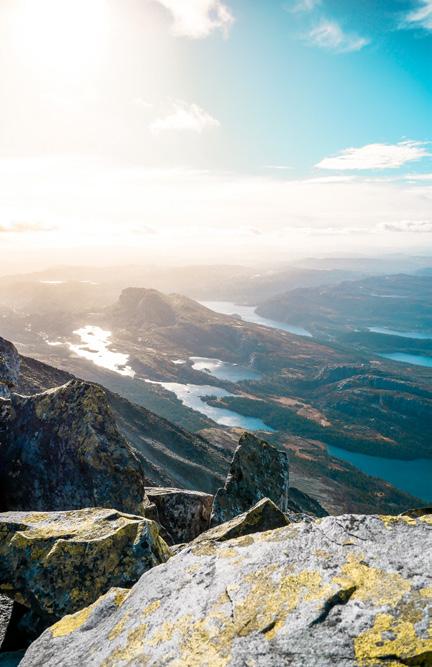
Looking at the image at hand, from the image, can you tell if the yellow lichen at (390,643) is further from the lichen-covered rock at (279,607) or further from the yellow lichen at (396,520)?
the yellow lichen at (396,520)

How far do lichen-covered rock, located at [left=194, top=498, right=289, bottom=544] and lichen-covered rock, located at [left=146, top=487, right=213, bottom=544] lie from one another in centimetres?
771

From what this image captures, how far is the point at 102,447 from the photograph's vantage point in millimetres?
20922

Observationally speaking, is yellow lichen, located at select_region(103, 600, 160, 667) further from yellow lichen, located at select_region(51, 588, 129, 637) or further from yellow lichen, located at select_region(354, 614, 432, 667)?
yellow lichen, located at select_region(354, 614, 432, 667)

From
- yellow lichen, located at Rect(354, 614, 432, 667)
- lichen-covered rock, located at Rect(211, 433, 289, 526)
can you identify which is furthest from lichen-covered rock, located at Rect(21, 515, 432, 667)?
lichen-covered rock, located at Rect(211, 433, 289, 526)

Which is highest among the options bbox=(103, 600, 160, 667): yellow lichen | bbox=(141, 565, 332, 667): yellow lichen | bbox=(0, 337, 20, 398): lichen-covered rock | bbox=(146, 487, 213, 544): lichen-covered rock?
bbox=(141, 565, 332, 667): yellow lichen

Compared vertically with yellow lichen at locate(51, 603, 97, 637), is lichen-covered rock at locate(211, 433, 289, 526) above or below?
below

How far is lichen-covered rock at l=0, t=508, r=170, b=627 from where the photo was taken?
1171cm

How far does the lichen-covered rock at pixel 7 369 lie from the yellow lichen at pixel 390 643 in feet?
94.4

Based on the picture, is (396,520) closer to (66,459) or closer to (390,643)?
(390,643)

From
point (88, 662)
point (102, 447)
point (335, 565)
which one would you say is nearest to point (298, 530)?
point (335, 565)

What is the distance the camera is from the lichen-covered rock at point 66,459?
19672 mm

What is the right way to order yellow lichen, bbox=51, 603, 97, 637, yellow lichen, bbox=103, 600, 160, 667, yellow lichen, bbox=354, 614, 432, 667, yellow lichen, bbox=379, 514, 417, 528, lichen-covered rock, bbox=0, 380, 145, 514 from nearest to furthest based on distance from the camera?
yellow lichen, bbox=354, 614, 432, 667, yellow lichen, bbox=103, 600, 160, 667, yellow lichen, bbox=379, 514, 417, 528, yellow lichen, bbox=51, 603, 97, 637, lichen-covered rock, bbox=0, 380, 145, 514

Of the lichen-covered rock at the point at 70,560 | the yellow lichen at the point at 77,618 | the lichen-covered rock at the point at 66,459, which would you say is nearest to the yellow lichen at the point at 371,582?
the yellow lichen at the point at 77,618

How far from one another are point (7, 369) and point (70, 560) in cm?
3918
